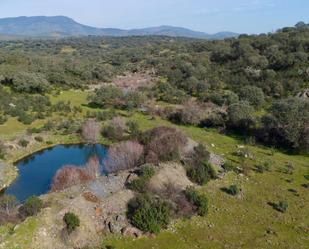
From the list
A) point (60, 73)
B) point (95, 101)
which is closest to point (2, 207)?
point (95, 101)

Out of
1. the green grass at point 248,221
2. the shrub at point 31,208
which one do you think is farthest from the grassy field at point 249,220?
the shrub at point 31,208

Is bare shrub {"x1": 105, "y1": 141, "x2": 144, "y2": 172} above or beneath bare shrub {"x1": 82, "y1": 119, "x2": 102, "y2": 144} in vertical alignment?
above

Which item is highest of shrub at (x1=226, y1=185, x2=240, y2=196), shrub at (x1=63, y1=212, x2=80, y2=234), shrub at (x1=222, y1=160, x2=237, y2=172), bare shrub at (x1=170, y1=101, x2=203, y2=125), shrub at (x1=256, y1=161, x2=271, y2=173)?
shrub at (x1=63, y1=212, x2=80, y2=234)

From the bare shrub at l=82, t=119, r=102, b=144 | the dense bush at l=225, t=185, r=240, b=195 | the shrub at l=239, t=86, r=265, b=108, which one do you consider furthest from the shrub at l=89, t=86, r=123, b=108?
the dense bush at l=225, t=185, r=240, b=195

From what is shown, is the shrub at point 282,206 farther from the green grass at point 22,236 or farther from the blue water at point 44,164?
the blue water at point 44,164

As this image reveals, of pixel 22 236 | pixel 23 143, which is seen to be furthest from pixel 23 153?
pixel 22 236

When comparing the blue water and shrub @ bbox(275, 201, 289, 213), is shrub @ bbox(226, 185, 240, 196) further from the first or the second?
the blue water
